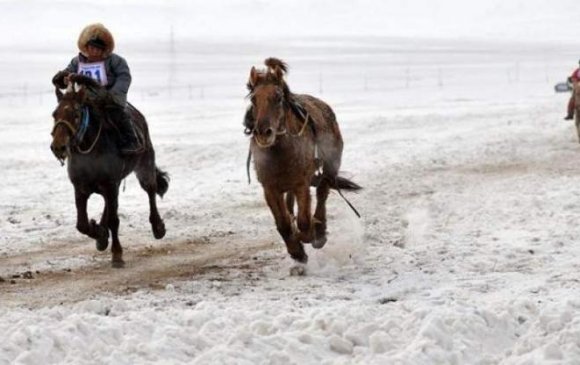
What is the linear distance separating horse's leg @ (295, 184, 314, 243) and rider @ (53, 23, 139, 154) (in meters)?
1.96

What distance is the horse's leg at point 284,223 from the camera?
10289mm

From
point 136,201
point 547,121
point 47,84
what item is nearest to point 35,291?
point 136,201

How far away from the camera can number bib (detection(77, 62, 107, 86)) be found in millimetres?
10859

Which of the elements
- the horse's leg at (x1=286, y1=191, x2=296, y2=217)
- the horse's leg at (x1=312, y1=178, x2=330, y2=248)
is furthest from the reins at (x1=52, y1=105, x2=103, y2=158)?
the horse's leg at (x1=312, y1=178, x2=330, y2=248)

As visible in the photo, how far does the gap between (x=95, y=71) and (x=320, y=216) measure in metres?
2.89

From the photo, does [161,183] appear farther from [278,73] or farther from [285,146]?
[278,73]

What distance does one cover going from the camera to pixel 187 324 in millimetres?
7527

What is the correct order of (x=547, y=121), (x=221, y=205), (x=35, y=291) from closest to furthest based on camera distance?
(x=35, y=291)
(x=221, y=205)
(x=547, y=121)

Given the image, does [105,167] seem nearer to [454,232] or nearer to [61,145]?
[61,145]

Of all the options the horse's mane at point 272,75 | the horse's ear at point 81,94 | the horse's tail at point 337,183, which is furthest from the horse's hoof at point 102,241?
the horse's mane at point 272,75

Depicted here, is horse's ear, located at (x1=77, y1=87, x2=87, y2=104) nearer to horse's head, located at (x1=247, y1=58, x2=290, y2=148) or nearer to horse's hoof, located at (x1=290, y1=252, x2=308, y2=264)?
horse's head, located at (x1=247, y1=58, x2=290, y2=148)

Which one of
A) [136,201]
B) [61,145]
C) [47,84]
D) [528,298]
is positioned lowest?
[47,84]

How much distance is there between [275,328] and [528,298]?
7.22 ft

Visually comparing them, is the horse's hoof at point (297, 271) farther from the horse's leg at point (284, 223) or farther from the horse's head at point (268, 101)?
the horse's head at point (268, 101)
